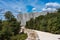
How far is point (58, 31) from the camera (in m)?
26.6

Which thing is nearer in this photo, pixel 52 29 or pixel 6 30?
pixel 52 29

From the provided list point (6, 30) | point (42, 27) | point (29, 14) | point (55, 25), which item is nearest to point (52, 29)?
point (55, 25)

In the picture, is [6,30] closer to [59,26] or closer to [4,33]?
[4,33]

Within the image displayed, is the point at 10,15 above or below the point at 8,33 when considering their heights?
above

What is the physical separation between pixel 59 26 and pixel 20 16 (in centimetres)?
7726

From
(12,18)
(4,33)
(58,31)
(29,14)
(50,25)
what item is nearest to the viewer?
(58,31)

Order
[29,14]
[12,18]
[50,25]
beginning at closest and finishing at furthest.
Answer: [50,25], [12,18], [29,14]

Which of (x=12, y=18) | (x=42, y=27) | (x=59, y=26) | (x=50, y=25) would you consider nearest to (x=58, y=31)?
(x=59, y=26)

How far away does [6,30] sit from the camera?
34719 mm

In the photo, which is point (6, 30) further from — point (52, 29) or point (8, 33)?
point (52, 29)

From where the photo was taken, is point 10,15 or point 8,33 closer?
point 8,33

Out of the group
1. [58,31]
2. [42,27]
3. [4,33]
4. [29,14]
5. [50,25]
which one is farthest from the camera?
[29,14]

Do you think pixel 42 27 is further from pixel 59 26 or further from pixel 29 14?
pixel 29 14

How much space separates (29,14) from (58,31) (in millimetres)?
72261
